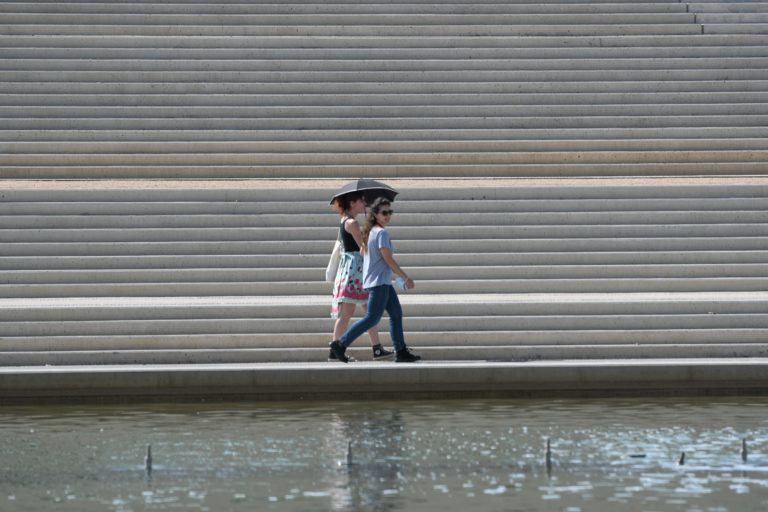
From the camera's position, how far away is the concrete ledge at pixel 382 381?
9906 millimetres

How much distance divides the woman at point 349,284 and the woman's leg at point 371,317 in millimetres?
253

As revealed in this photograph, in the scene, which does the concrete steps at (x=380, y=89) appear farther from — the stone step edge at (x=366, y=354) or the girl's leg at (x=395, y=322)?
the girl's leg at (x=395, y=322)

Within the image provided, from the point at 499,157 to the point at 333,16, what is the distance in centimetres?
480

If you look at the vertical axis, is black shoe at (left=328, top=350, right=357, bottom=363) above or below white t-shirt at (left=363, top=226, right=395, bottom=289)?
below

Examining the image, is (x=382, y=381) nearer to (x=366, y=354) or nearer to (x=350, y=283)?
(x=366, y=354)

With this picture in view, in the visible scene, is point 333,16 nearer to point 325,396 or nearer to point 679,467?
point 325,396

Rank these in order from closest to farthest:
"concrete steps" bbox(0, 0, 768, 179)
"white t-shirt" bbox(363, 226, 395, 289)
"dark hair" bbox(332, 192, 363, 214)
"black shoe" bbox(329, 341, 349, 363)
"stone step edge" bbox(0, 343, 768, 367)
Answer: "black shoe" bbox(329, 341, 349, 363) → "white t-shirt" bbox(363, 226, 395, 289) → "stone step edge" bbox(0, 343, 768, 367) → "dark hair" bbox(332, 192, 363, 214) → "concrete steps" bbox(0, 0, 768, 179)

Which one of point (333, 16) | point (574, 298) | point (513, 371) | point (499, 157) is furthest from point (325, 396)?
point (333, 16)

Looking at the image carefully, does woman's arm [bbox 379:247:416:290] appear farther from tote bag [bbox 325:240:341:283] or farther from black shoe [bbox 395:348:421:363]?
tote bag [bbox 325:240:341:283]

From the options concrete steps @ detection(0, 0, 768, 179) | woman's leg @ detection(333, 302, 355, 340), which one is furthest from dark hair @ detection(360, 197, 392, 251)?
concrete steps @ detection(0, 0, 768, 179)

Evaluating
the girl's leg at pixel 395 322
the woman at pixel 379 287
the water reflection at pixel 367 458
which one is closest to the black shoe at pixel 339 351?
the woman at pixel 379 287

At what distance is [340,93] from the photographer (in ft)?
60.4

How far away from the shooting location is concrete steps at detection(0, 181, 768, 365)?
1164cm

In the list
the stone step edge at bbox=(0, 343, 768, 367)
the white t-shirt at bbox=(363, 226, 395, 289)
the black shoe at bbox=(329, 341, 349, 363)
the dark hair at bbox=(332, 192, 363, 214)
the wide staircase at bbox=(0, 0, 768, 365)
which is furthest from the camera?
the wide staircase at bbox=(0, 0, 768, 365)
